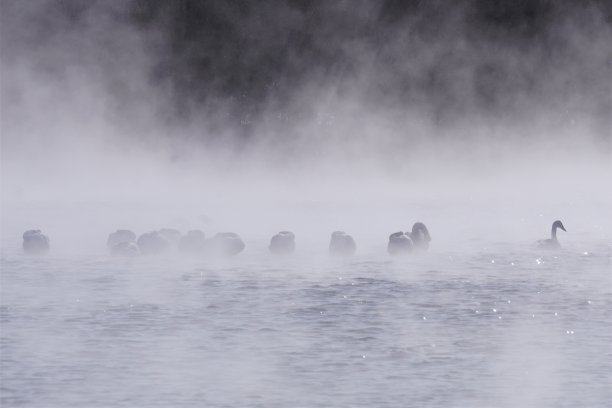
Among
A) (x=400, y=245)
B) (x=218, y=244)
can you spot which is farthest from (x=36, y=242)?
(x=400, y=245)

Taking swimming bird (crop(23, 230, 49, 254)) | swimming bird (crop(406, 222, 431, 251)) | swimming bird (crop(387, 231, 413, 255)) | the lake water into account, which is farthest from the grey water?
swimming bird (crop(406, 222, 431, 251))

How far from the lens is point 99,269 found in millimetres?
22234

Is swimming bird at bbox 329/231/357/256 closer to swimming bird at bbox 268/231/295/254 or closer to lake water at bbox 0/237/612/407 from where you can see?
swimming bird at bbox 268/231/295/254

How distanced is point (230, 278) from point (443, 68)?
41.9 meters

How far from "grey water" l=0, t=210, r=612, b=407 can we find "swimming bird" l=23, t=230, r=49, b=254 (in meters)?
0.90

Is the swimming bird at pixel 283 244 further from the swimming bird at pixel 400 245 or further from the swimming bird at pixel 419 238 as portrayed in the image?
the swimming bird at pixel 419 238

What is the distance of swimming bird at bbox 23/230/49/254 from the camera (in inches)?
939

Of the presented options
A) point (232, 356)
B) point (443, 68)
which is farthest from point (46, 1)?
point (232, 356)

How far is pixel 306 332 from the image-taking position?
16.3 m

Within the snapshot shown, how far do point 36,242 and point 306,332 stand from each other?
28.4ft

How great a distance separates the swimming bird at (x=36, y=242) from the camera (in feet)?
78.3

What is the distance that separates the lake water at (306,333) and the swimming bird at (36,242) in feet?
2.44

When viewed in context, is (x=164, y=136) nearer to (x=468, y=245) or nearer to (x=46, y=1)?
(x=46, y=1)

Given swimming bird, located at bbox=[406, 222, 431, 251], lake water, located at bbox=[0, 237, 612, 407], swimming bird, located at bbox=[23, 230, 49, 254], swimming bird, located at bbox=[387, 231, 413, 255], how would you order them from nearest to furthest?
lake water, located at bbox=[0, 237, 612, 407]
swimming bird, located at bbox=[387, 231, 413, 255]
swimming bird, located at bbox=[23, 230, 49, 254]
swimming bird, located at bbox=[406, 222, 431, 251]
